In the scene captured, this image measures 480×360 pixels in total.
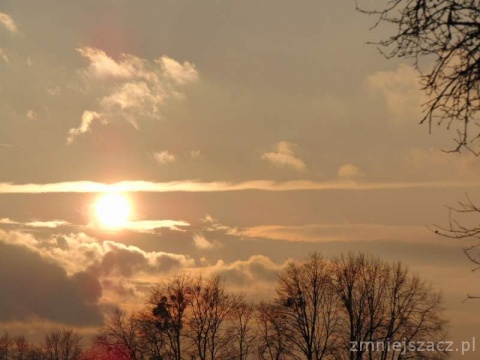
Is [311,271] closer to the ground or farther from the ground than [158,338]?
farther from the ground

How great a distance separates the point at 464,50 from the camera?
30.2ft

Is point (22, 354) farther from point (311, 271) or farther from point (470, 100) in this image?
point (470, 100)

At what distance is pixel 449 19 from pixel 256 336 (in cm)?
6695

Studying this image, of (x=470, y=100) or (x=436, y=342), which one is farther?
(x=436, y=342)

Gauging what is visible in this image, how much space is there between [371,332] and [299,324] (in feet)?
20.9

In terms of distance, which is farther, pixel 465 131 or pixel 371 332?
pixel 371 332

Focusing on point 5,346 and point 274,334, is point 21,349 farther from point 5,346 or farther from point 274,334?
point 274,334

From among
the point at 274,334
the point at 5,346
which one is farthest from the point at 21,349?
the point at 274,334

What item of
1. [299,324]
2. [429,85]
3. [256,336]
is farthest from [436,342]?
[429,85]

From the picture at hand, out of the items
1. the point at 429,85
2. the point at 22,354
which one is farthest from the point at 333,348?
the point at 22,354

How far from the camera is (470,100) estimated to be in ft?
30.2

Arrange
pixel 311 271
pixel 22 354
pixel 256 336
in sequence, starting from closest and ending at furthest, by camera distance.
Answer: pixel 311 271, pixel 256 336, pixel 22 354

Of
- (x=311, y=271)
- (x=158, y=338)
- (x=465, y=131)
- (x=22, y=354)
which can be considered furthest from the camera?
(x=22, y=354)

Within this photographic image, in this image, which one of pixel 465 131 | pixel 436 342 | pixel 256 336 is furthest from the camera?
pixel 256 336
